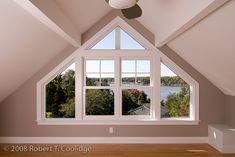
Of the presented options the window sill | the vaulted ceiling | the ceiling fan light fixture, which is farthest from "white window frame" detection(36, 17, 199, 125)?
the ceiling fan light fixture

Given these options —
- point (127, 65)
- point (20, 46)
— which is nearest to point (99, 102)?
point (127, 65)

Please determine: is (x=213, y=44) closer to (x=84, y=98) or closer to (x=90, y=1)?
(x=90, y=1)

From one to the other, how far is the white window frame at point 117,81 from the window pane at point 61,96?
0.41 feet

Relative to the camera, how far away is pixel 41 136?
16.4ft

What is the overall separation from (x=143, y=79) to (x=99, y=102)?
41.6 inches

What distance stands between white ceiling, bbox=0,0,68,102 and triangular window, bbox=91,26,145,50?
0.81 meters

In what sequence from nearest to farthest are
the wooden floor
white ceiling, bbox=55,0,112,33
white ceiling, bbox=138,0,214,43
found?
1. white ceiling, bbox=138,0,214,43
2. white ceiling, bbox=55,0,112,33
3. the wooden floor

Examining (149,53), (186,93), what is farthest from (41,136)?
(186,93)

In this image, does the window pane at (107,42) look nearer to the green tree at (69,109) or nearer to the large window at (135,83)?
the large window at (135,83)

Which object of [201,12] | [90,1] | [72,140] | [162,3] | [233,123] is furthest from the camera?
[72,140]

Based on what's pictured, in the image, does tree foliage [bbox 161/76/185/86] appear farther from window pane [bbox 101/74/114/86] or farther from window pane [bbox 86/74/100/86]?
window pane [bbox 86/74/100/86]

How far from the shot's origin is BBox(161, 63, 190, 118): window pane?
16.8 ft

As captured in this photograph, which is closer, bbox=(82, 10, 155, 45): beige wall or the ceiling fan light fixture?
the ceiling fan light fixture

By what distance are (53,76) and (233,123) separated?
3.70 m
